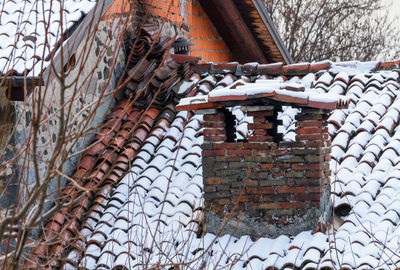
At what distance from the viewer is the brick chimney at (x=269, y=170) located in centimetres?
→ 531

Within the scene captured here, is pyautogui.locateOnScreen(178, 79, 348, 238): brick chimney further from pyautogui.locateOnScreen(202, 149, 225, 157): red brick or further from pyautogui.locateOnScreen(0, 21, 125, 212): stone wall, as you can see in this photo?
pyautogui.locateOnScreen(0, 21, 125, 212): stone wall

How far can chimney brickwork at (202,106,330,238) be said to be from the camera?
5.32 m

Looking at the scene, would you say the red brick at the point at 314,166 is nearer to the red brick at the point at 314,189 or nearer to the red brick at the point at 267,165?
the red brick at the point at 314,189

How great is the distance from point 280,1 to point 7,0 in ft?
42.1

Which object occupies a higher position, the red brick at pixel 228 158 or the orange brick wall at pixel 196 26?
the orange brick wall at pixel 196 26

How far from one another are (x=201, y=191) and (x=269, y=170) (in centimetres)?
86

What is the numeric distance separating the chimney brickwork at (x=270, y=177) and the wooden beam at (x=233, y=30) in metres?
4.52

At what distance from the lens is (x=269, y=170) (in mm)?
5402

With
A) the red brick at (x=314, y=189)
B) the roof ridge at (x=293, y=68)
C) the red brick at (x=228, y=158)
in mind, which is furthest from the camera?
the roof ridge at (x=293, y=68)

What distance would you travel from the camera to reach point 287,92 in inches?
207

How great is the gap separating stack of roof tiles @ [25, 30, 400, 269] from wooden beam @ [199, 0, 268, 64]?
2.23m

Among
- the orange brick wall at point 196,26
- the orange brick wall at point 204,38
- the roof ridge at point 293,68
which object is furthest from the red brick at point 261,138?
the orange brick wall at point 204,38

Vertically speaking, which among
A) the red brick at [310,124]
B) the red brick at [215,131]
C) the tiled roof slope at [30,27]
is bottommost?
the red brick at [215,131]

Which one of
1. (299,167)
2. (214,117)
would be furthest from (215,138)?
(299,167)
